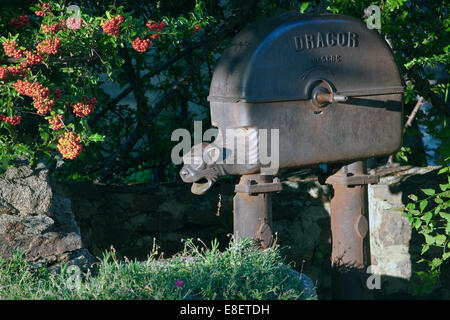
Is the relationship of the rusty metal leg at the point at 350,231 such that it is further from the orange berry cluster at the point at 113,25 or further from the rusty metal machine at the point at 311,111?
the orange berry cluster at the point at 113,25

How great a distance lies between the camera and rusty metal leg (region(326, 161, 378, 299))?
352 cm

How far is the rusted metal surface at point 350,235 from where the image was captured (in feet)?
11.6

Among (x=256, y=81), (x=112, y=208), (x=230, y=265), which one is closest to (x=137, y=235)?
(x=112, y=208)

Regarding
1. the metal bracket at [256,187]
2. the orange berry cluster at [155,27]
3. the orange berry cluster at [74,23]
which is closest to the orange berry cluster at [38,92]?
the orange berry cluster at [74,23]

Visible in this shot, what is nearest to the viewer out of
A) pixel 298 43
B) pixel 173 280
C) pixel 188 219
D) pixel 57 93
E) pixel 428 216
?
pixel 173 280

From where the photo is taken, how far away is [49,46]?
3.31 meters

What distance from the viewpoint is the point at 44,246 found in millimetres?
3357

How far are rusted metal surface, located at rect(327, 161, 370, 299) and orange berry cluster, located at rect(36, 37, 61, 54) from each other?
5.01 ft

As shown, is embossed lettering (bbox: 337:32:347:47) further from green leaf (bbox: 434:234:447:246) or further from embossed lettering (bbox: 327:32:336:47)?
green leaf (bbox: 434:234:447:246)

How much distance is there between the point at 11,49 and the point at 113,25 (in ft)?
1.63

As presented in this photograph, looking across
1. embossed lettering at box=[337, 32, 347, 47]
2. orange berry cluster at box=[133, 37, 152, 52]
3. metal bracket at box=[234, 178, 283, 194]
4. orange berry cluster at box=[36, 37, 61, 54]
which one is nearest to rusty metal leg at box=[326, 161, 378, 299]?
metal bracket at box=[234, 178, 283, 194]

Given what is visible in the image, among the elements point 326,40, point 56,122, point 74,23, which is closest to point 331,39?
point 326,40

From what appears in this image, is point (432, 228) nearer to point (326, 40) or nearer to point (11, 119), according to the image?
point (326, 40)
